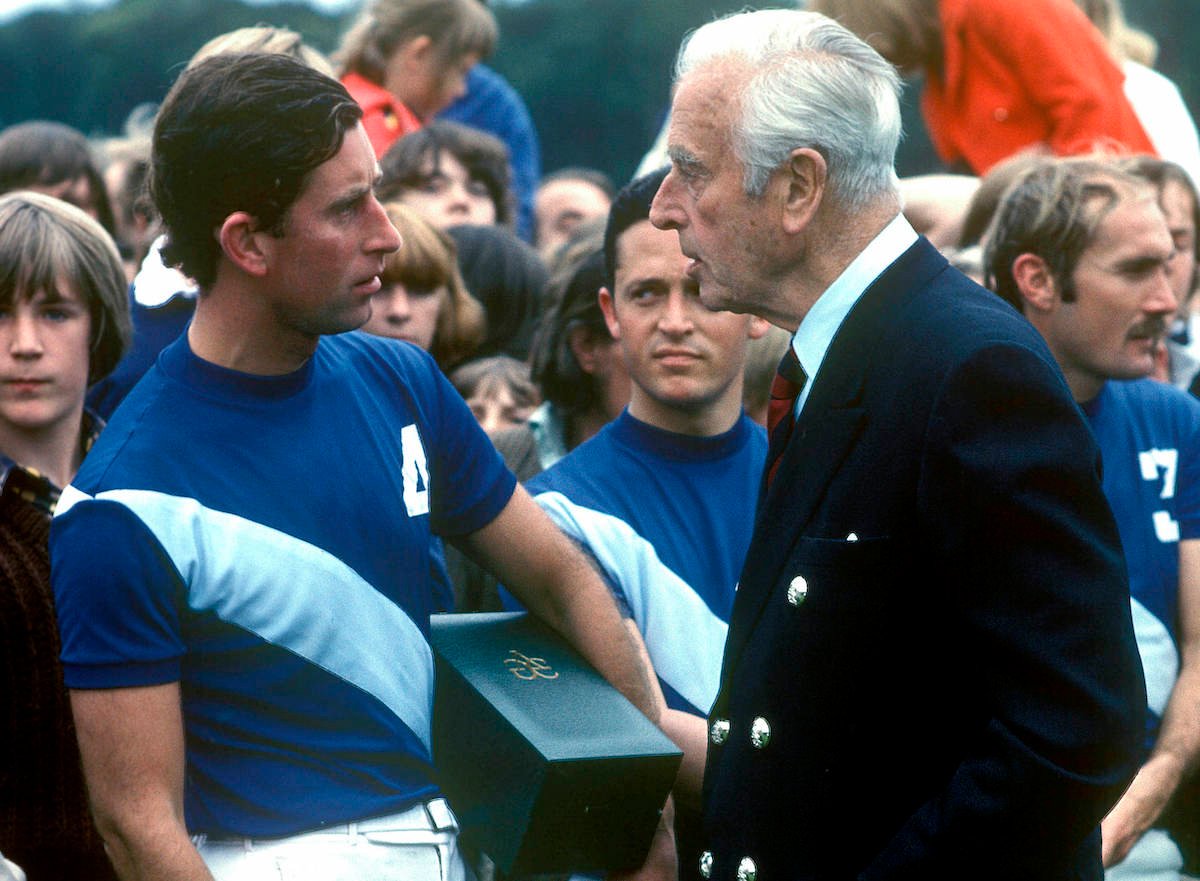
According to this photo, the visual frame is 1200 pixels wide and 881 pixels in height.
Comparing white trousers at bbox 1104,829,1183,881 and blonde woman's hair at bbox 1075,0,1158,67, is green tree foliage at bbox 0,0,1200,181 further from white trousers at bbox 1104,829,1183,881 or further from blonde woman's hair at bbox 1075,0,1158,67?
white trousers at bbox 1104,829,1183,881

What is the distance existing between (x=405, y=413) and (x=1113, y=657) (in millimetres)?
1275

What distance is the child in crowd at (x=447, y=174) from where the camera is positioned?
20.2ft

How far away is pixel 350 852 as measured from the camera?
8.39 feet

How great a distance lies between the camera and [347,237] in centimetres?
271

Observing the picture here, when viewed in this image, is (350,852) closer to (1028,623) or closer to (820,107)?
(1028,623)

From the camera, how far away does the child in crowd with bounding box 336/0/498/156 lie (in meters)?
6.63

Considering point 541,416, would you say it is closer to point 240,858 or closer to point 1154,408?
point 1154,408

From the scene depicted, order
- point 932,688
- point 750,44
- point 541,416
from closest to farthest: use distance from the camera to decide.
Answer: point 932,688, point 750,44, point 541,416

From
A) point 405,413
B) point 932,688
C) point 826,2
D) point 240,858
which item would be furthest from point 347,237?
point 826,2

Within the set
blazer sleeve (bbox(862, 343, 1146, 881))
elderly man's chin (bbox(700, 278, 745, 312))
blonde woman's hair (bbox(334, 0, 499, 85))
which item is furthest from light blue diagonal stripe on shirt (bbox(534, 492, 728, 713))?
blonde woman's hair (bbox(334, 0, 499, 85))

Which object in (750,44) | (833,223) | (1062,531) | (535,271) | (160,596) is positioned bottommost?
(535,271)

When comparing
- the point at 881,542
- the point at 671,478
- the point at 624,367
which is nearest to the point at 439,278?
the point at 624,367

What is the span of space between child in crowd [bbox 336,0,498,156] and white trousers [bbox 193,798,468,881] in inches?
170

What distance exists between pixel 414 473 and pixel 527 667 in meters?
0.39
